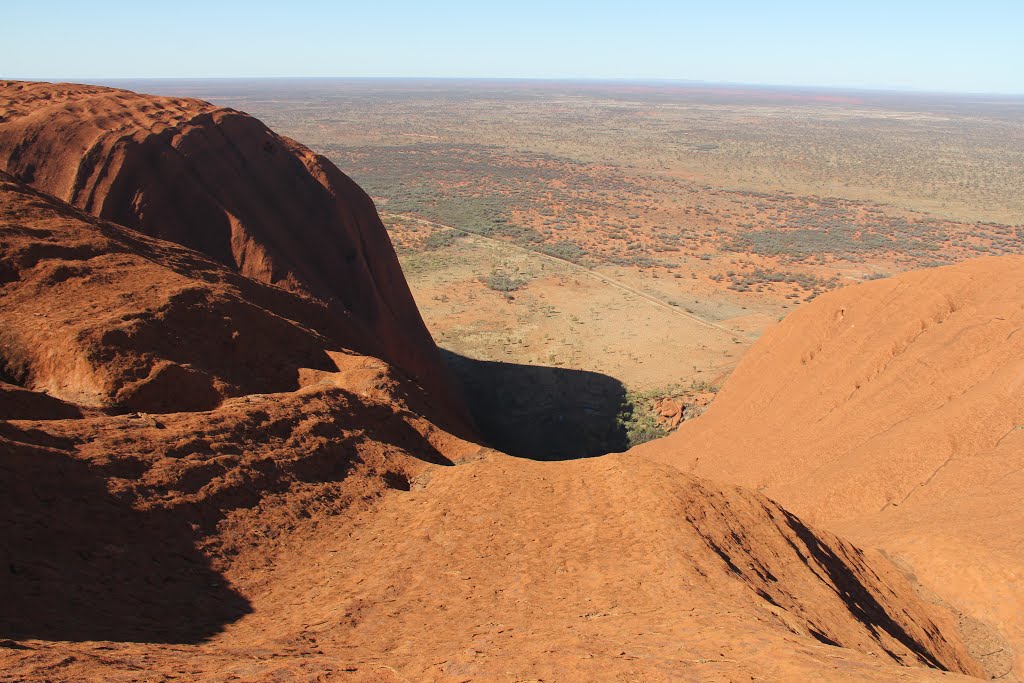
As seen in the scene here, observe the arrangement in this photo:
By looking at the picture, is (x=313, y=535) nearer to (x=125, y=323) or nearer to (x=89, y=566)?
(x=89, y=566)

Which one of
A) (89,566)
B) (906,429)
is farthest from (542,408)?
(89,566)

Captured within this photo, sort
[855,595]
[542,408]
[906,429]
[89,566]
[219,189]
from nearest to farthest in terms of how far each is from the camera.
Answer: [89,566]
[855,595]
[906,429]
[219,189]
[542,408]

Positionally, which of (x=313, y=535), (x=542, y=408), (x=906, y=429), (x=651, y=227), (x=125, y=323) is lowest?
(x=542, y=408)

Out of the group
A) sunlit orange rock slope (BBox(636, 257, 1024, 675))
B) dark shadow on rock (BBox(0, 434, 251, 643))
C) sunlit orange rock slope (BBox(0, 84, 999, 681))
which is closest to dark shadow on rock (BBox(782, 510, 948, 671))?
sunlit orange rock slope (BBox(0, 84, 999, 681))

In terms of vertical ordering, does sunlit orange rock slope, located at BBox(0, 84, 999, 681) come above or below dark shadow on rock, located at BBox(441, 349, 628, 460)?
above

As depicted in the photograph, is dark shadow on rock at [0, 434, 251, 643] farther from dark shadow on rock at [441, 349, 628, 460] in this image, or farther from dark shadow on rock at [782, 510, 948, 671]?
dark shadow on rock at [441, 349, 628, 460]
